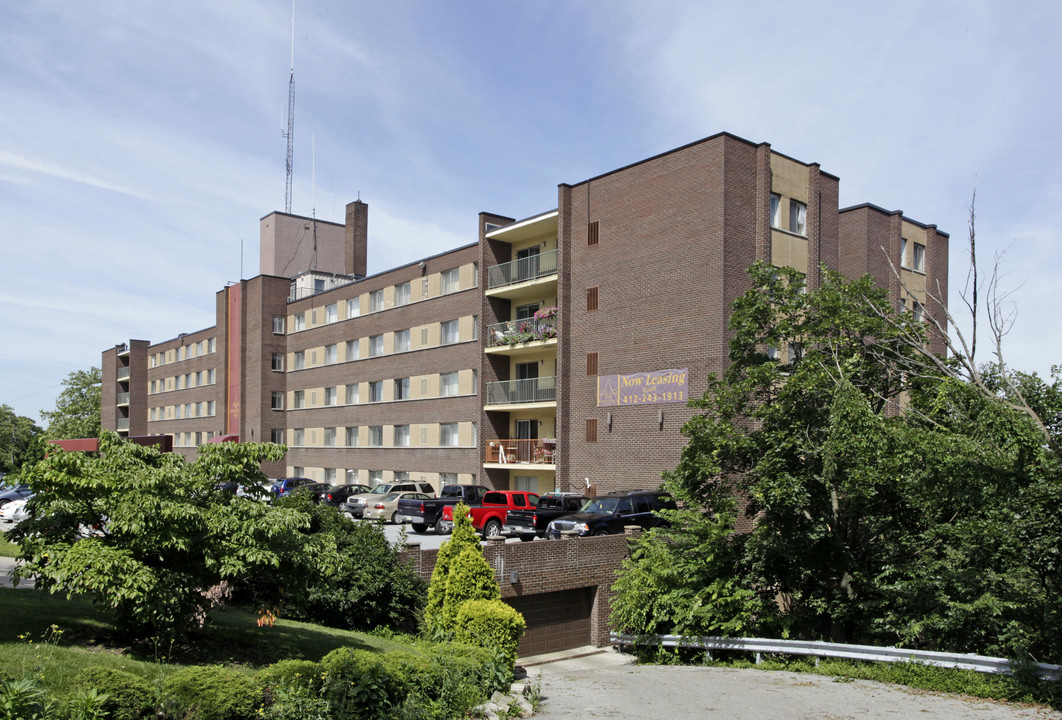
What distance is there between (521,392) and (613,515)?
1369 centimetres

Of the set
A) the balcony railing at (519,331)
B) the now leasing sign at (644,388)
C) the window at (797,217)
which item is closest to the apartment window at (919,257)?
the window at (797,217)

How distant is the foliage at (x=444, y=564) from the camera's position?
17094 millimetres

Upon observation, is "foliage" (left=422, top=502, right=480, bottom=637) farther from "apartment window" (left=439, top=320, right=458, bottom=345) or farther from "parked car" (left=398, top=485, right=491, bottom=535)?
"apartment window" (left=439, top=320, right=458, bottom=345)

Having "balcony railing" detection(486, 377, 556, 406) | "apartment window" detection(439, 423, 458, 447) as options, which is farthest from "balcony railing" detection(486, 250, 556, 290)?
"apartment window" detection(439, 423, 458, 447)

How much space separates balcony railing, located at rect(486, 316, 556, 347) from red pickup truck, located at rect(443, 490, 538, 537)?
8812 mm

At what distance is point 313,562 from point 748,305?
45.7 ft

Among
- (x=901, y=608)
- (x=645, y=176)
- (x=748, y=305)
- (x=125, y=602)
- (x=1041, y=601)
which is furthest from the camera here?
(x=645, y=176)

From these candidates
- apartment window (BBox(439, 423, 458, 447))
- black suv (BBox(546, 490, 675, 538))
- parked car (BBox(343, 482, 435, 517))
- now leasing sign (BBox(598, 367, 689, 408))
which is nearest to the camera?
black suv (BBox(546, 490, 675, 538))

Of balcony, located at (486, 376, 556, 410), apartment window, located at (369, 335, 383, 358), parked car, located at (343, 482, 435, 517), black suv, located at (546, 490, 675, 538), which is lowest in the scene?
parked car, located at (343, 482, 435, 517)

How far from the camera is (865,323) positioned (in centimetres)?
1973

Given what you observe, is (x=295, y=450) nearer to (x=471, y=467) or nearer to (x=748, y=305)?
(x=471, y=467)

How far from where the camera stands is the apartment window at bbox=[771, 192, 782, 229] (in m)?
33.7

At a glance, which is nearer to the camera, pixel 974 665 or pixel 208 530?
pixel 208 530

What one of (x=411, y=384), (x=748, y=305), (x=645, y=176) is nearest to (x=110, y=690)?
(x=748, y=305)
